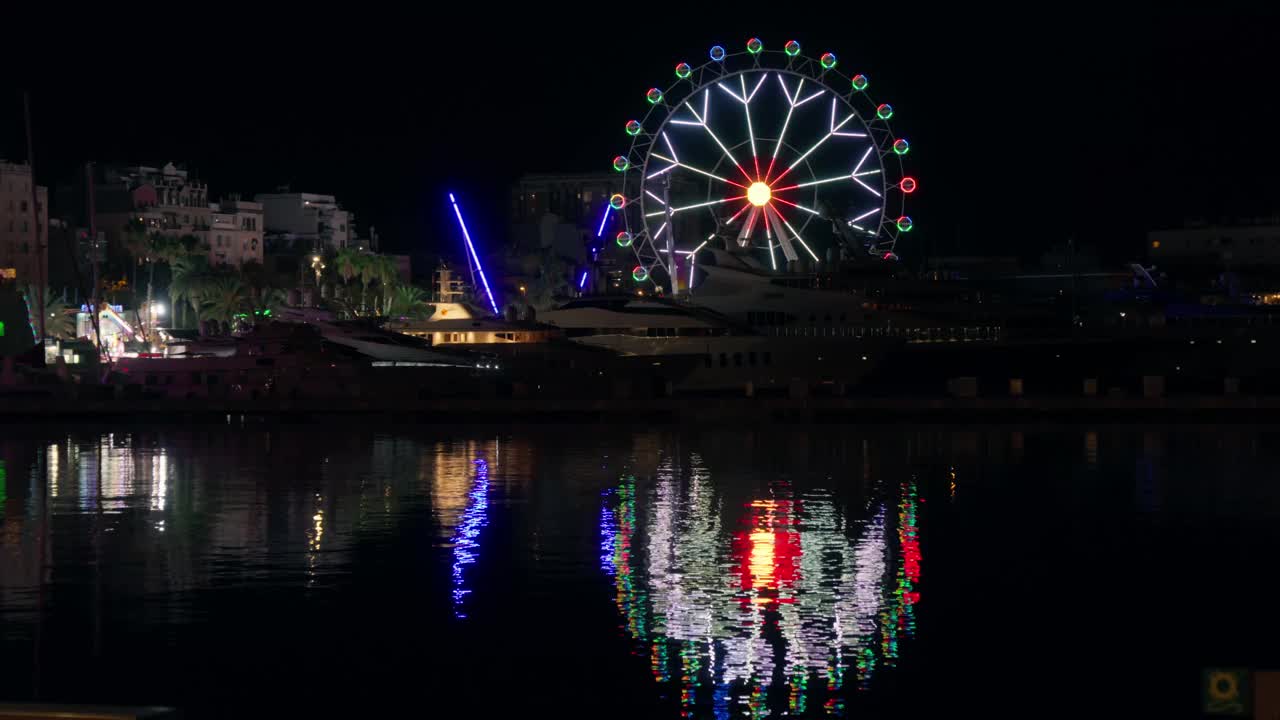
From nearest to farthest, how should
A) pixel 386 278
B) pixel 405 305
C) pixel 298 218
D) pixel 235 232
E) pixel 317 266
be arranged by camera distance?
pixel 317 266, pixel 386 278, pixel 405 305, pixel 235 232, pixel 298 218

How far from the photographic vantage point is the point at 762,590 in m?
20.7

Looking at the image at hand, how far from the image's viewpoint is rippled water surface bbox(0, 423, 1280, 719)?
15.9 m

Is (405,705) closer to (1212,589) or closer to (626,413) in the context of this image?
(1212,589)

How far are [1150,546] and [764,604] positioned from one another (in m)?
8.48

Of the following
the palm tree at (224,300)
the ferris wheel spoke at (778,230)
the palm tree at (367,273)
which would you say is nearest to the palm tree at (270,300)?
the palm tree at (224,300)

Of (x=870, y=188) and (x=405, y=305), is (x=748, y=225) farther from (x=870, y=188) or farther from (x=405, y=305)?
(x=405, y=305)

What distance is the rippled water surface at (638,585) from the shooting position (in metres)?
15.9

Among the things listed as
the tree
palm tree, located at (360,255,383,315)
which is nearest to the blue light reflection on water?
palm tree, located at (360,255,383,315)

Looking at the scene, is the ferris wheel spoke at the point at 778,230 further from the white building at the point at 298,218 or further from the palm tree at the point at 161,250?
the white building at the point at 298,218

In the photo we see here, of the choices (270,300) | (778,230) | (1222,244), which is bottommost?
(270,300)

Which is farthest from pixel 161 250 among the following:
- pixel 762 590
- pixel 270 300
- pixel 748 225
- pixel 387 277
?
pixel 762 590

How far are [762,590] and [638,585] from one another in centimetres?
171

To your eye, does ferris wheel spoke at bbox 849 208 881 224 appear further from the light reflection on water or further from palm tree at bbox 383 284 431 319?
palm tree at bbox 383 284 431 319

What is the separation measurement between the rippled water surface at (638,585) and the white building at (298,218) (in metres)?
135
